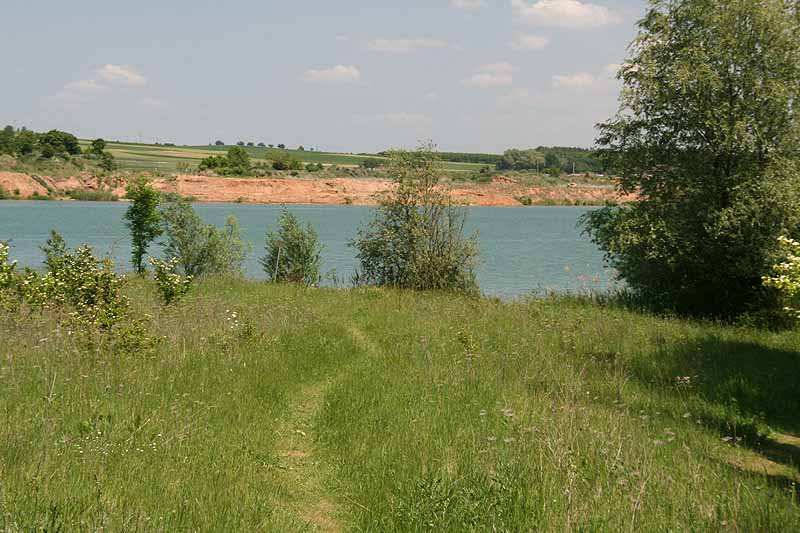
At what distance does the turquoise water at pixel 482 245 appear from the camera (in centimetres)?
3203

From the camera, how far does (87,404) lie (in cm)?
742

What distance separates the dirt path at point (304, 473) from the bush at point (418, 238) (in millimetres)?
15713

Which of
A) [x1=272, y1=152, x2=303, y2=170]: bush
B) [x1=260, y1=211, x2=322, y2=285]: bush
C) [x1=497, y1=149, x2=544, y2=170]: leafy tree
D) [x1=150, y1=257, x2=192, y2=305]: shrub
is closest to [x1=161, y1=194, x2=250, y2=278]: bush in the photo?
[x1=260, y1=211, x2=322, y2=285]: bush

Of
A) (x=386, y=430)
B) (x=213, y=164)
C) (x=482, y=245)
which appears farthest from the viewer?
(x=213, y=164)

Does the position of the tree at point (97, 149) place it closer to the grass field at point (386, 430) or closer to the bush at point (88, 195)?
the bush at point (88, 195)

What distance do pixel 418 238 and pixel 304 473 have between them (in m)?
18.2

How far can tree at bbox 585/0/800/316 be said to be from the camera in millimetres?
18406

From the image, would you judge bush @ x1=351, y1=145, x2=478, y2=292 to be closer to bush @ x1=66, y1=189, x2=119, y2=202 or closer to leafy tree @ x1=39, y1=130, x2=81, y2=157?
bush @ x1=66, y1=189, x2=119, y2=202

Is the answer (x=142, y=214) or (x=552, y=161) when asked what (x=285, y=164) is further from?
(x=142, y=214)

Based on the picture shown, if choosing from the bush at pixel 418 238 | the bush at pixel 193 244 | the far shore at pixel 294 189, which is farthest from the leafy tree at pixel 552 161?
the bush at pixel 193 244

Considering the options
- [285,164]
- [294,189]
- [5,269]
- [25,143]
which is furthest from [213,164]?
[5,269]

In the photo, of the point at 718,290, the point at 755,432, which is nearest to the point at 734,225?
Answer: the point at 718,290

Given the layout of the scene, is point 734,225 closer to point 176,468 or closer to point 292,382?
point 292,382

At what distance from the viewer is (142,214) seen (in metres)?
22.2
